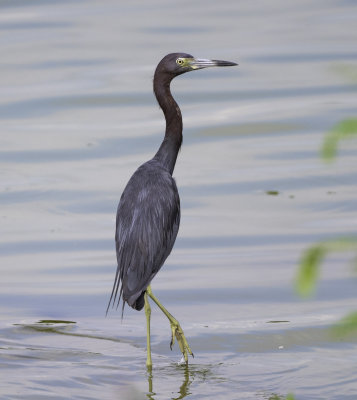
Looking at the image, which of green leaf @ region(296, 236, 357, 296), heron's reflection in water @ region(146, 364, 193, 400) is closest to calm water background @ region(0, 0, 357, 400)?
heron's reflection in water @ region(146, 364, 193, 400)

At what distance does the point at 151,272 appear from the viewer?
596cm

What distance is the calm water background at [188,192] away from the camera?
582 cm

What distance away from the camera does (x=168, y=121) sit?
6.84 meters

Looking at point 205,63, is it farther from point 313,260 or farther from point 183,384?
point 313,260

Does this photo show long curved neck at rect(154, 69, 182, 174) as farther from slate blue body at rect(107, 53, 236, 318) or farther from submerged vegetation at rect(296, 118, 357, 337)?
submerged vegetation at rect(296, 118, 357, 337)

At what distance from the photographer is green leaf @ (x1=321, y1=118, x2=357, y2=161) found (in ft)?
5.05

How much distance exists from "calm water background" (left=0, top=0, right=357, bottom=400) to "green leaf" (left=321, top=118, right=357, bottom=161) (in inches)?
2.9

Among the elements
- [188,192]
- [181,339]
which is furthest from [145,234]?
[188,192]

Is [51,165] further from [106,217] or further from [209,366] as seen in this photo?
[209,366]

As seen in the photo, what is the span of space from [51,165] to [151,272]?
209 inches

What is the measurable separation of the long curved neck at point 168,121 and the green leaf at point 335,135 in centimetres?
516

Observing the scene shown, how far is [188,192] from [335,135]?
860 centimetres

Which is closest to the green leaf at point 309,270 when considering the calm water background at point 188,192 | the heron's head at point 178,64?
→ the calm water background at point 188,192

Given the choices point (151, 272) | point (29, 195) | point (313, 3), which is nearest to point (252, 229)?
point (29, 195)
